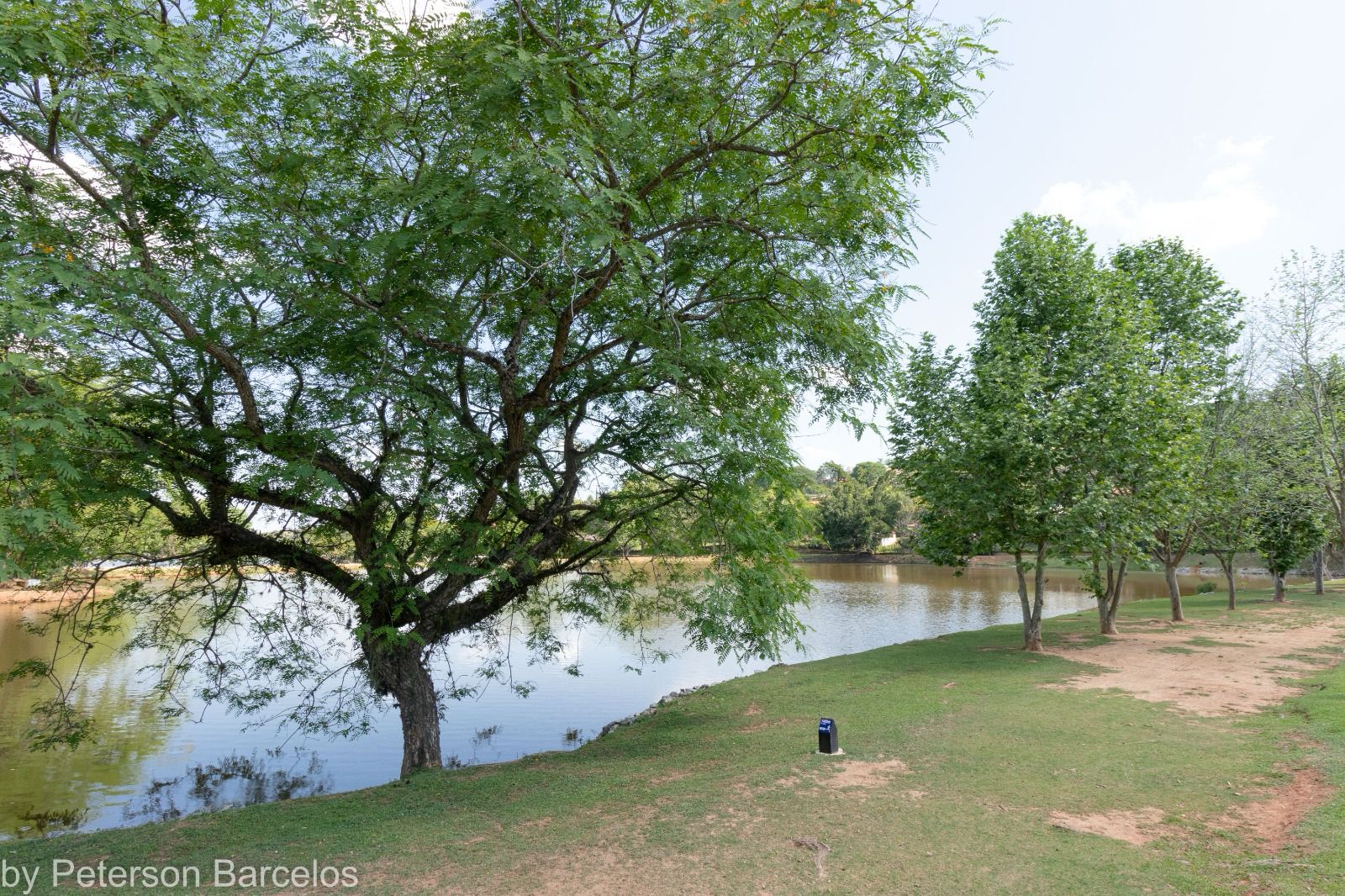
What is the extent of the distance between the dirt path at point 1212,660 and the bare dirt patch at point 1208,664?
0.5 inches

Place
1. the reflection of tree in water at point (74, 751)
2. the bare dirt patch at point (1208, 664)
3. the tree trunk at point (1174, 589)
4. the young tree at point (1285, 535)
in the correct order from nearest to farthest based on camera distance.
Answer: the reflection of tree in water at point (74, 751) < the bare dirt patch at point (1208, 664) < the tree trunk at point (1174, 589) < the young tree at point (1285, 535)

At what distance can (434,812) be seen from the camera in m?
6.61

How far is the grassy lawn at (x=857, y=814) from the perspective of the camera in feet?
16.1

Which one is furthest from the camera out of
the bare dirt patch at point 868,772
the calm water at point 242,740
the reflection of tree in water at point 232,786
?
the calm water at point 242,740

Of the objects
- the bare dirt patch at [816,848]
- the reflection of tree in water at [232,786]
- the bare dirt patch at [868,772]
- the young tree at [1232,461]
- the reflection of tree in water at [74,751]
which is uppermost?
the young tree at [1232,461]

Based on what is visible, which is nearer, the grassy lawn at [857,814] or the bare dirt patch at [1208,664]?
the grassy lawn at [857,814]

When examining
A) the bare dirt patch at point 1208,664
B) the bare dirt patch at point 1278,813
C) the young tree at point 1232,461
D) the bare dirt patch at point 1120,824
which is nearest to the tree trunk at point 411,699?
A: the bare dirt patch at point 1120,824

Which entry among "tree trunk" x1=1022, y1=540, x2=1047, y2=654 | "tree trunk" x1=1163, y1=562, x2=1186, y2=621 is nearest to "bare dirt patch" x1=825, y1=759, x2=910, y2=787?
"tree trunk" x1=1022, y1=540, x2=1047, y2=654

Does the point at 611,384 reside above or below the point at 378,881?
above

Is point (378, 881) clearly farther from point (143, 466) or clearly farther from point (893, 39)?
point (893, 39)

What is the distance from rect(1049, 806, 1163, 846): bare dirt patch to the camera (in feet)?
17.9

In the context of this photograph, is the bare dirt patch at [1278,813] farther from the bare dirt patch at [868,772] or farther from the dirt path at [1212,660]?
the dirt path at [1212,660]

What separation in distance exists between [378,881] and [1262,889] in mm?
5522

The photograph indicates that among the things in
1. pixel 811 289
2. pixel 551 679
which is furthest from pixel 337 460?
pixel 551 679
